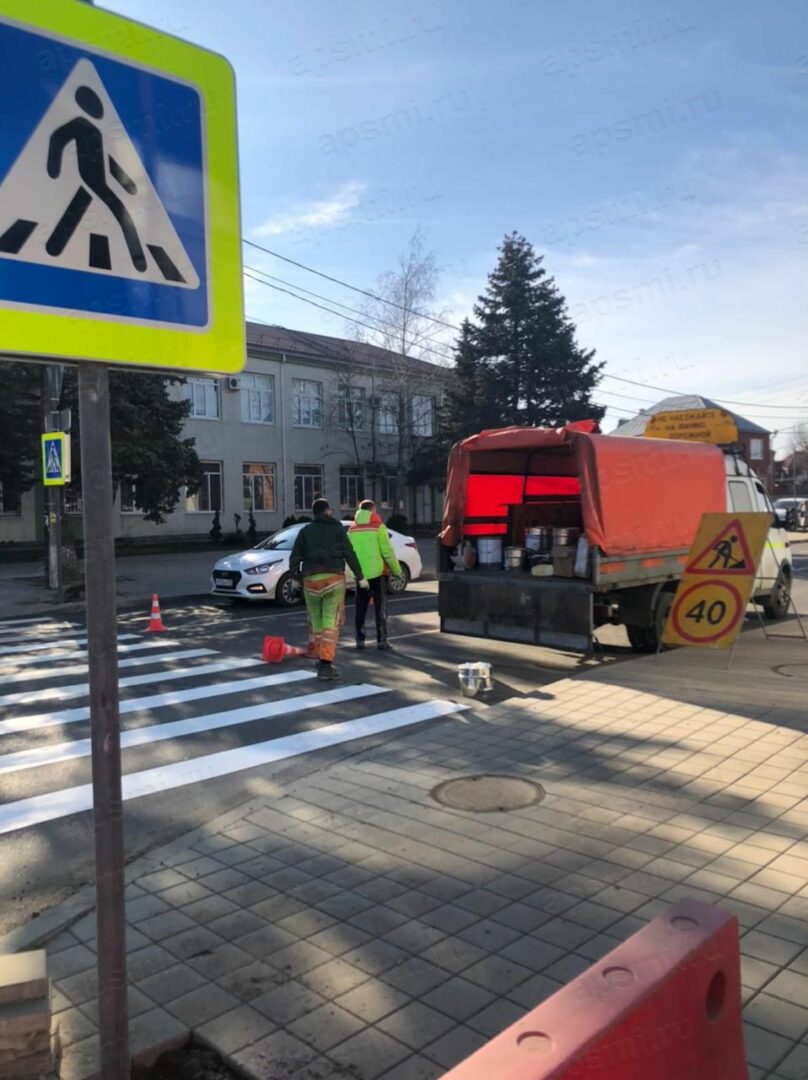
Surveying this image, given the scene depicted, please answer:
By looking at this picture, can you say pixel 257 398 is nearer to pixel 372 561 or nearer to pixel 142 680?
pixel 372 561

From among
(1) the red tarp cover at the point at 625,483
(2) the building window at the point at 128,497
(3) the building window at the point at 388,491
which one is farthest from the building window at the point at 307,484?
(1) the red tarp cover at the point at 625,483

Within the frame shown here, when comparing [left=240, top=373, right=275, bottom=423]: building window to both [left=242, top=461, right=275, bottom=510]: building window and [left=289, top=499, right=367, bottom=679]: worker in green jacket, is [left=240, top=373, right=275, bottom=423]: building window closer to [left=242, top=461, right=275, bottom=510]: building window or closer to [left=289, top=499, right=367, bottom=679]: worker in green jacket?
[left=242, top=461, right=275, bottom=510]: building window

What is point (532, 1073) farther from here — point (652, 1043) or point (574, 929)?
point (574, 929)

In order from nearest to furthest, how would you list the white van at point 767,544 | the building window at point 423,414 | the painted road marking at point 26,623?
1. the white van at point 767,544
2. the painted road marking at point 26,623
3. the building window at point 423,414

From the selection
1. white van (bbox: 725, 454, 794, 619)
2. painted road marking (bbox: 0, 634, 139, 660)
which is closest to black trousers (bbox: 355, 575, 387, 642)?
painted road marking (bbox: 0, 634, 139, 660)

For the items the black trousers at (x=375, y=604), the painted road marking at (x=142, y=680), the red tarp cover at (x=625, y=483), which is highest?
the red tarp cover at (x=625, y=483)

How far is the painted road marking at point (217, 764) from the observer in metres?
5.46

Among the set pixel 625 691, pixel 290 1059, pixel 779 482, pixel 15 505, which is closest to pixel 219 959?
pixel 290 1059

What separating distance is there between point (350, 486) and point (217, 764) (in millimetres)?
36540

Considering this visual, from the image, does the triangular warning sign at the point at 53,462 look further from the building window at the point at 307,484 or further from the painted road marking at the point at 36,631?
the building window at the point at 307,484

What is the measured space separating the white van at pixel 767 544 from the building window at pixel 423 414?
1050 inches

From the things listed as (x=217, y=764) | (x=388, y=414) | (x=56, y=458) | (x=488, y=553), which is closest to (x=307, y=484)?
(x=388, y=414)

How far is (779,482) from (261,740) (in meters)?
110

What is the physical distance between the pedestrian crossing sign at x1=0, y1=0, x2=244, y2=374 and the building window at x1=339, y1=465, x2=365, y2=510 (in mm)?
39463
